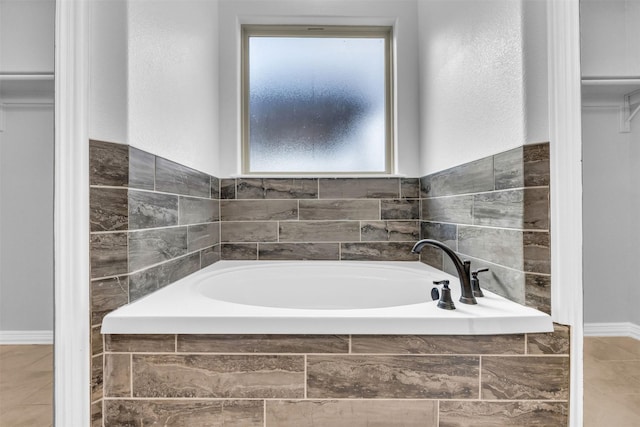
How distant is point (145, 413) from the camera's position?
0.91 m

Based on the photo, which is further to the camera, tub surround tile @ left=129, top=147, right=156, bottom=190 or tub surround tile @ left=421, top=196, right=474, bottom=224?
tub surround tile @ left=421, top=196, right=474, bottom=224

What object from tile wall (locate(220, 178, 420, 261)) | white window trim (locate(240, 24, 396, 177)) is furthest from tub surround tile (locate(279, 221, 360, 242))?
white window trim (locate(240, 24, 396, 177))

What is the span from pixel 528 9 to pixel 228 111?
1676 mm

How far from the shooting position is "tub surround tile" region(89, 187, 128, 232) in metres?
0.95

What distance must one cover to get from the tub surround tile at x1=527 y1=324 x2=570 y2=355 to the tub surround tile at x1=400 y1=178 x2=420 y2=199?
1208 millimetres

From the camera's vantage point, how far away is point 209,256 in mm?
1828

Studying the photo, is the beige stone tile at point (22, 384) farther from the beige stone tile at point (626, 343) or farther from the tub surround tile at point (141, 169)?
the beige stone tile at point (626, 343)

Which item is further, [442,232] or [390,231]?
[390,231]

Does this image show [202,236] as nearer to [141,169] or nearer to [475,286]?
[141,169]

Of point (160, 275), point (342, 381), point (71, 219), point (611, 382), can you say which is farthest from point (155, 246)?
point (611, 382)

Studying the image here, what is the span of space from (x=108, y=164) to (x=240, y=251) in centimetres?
112

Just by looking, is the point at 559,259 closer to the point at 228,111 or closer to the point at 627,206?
the point at 627,206

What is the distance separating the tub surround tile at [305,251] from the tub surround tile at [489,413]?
1175 mm

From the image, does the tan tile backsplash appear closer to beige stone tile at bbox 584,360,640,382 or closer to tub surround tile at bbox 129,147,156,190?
tub surround tile at bbox 129,147,156,190
